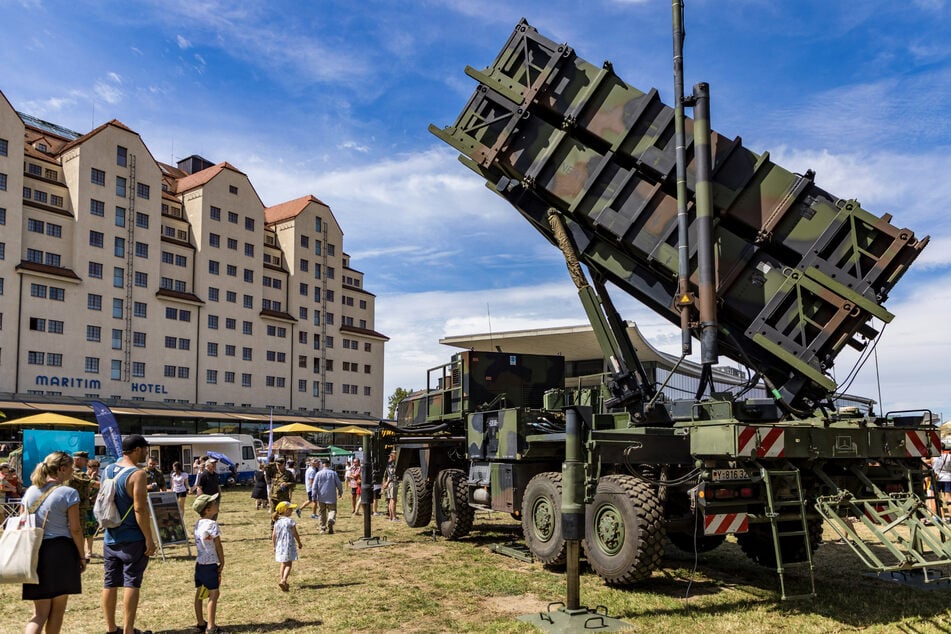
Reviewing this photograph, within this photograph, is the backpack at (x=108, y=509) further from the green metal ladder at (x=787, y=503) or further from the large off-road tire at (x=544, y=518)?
the green metal ladder at (x=787, y=503)

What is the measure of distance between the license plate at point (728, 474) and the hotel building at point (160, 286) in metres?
47.0

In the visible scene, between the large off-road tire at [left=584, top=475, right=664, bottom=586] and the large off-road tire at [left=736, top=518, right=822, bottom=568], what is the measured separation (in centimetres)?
180

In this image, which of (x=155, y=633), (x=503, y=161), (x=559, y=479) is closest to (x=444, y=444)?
(x=559, y=479)

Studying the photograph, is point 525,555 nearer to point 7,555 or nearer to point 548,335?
point 7,555

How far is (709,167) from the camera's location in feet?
28.2

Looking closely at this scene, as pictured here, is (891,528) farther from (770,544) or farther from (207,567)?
(207,567)

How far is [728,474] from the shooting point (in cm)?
764

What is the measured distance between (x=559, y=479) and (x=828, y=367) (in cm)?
348

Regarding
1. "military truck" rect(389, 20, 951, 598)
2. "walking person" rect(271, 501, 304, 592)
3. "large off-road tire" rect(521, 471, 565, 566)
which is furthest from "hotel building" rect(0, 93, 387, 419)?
"military truck" rect(389, 20, 951, 598)

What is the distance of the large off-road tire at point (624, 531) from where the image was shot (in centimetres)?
793

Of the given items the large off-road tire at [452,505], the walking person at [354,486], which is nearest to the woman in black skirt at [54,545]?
the large off-road tire at [452,505]

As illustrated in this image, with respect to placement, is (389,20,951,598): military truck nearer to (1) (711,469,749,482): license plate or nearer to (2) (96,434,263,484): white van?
(1) (711,469,749,482): license plate

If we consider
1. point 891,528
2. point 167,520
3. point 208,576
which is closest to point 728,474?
point 891,528

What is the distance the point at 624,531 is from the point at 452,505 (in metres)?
5.20
